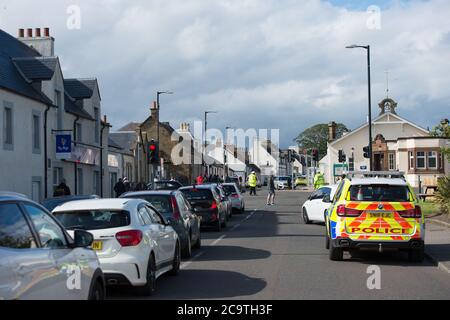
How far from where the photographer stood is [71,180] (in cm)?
3444

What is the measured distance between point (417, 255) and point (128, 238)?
6483 millimetres

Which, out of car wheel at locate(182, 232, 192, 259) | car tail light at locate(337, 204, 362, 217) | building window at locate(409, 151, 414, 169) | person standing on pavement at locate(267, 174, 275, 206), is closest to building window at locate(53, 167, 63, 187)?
person standing on pavement at locate(267, 174, 275, 206)

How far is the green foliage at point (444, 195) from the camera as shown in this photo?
24547mm

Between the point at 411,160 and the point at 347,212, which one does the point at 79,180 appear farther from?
the point at 411,160

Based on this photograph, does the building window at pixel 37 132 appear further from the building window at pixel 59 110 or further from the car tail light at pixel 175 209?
the car tail light at pixel 175 209

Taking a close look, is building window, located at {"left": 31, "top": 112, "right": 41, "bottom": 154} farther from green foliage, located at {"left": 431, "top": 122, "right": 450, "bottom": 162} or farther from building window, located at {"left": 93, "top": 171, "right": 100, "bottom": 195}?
green foliage, located at {"left": 431, "top": 122, "right": 450, "bottom": 162}

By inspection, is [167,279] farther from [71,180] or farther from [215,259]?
[71,180]

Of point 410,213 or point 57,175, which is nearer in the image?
point 410,213

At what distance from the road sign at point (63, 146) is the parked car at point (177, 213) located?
15.4 m

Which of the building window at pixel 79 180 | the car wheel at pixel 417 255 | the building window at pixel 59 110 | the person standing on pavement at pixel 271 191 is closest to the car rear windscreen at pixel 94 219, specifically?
the car wheel at pixel 417 255

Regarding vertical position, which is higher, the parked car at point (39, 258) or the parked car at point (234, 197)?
the parked car at point (39, 258)

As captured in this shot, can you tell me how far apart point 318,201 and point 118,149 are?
2881cm

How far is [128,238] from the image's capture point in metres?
9.70

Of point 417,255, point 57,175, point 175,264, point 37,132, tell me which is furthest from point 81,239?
point 57,175
